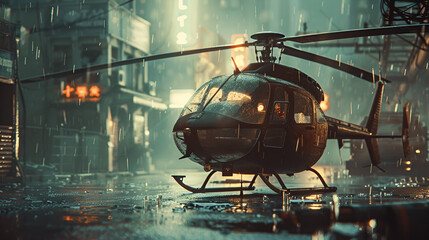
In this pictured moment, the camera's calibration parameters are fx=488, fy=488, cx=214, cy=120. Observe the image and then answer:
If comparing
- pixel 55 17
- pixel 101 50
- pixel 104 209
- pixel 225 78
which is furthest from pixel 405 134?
pixel 55 17

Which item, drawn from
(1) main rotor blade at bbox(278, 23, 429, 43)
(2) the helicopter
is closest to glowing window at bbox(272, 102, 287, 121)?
(2) the helicopter

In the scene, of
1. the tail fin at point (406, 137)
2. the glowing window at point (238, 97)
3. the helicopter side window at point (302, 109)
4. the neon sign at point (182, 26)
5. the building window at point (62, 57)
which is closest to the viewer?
the glowing window at point (238, 97)

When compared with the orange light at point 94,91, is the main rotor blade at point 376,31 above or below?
below

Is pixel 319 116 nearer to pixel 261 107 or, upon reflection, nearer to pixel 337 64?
pixel 337 64

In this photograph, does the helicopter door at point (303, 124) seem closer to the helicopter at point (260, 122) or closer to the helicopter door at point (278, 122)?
the helicopter at point (260, 122)

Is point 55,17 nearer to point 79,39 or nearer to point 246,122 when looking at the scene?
point 79,39

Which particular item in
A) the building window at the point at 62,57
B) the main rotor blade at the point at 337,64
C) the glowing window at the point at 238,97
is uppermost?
the building window at the point at 62,57

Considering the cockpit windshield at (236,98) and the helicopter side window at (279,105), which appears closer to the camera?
the cockpit windshield at (236,98)

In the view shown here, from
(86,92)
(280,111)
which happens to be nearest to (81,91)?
(86,92)

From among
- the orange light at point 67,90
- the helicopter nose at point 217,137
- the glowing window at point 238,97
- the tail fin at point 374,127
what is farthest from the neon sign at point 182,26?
the helicopter nose at point 217,137
